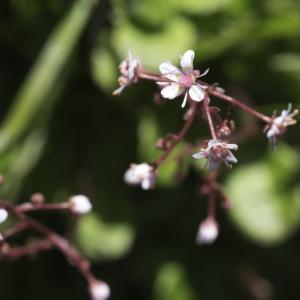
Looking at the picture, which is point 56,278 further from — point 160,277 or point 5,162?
point 5,162

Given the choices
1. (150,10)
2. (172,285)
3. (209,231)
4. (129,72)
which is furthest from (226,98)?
(172,285)

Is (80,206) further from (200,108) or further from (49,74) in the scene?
(49,74)

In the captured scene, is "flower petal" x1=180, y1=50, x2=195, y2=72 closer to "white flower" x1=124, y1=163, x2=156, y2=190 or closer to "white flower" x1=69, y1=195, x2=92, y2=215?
"white flower" x1=124, y1=163, x2=156, y2=190

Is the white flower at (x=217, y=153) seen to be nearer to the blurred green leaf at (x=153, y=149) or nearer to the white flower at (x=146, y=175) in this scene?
the white flower at (x=146, y=175)

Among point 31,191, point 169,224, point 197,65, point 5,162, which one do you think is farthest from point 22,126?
point 169,224

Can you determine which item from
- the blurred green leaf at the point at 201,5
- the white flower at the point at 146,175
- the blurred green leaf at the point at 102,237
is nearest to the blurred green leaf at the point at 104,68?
the blurred green leaf at the point at 201,5
